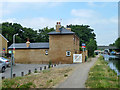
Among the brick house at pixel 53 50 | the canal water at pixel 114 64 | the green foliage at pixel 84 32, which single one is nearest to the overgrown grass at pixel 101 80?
the canal water at pixel 114 64

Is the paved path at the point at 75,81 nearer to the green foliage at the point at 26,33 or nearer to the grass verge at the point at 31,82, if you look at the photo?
the grass verge at the point at 31,82

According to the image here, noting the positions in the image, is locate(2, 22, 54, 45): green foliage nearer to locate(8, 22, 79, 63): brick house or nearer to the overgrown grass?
locate(8, 22, 79, 63): brick house

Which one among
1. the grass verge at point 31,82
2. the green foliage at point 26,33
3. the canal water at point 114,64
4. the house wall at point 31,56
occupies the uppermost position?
the green foliage at point 26,33

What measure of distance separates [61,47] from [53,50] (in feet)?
5.71

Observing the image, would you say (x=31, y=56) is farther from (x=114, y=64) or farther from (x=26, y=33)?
(x=26, y=33)

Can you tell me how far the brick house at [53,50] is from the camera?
30.5 meters

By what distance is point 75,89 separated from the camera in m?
9.22

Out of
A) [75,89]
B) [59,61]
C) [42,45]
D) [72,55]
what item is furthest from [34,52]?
[75,89]

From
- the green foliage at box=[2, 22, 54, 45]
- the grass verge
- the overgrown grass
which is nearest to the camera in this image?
the overgrown grass

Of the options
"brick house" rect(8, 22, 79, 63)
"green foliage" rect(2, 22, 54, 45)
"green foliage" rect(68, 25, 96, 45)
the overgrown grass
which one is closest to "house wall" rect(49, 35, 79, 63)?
"brick house" rect(8, 22, 79, 63)

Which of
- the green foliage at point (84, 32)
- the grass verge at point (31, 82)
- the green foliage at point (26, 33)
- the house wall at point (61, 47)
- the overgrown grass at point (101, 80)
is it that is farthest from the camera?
the green foliage at point (84, 32)

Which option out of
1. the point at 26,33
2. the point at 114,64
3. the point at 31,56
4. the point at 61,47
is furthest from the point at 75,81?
the point at 26,33

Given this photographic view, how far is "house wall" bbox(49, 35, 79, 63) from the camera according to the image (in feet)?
99.7

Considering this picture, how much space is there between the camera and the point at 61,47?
1216 inches
